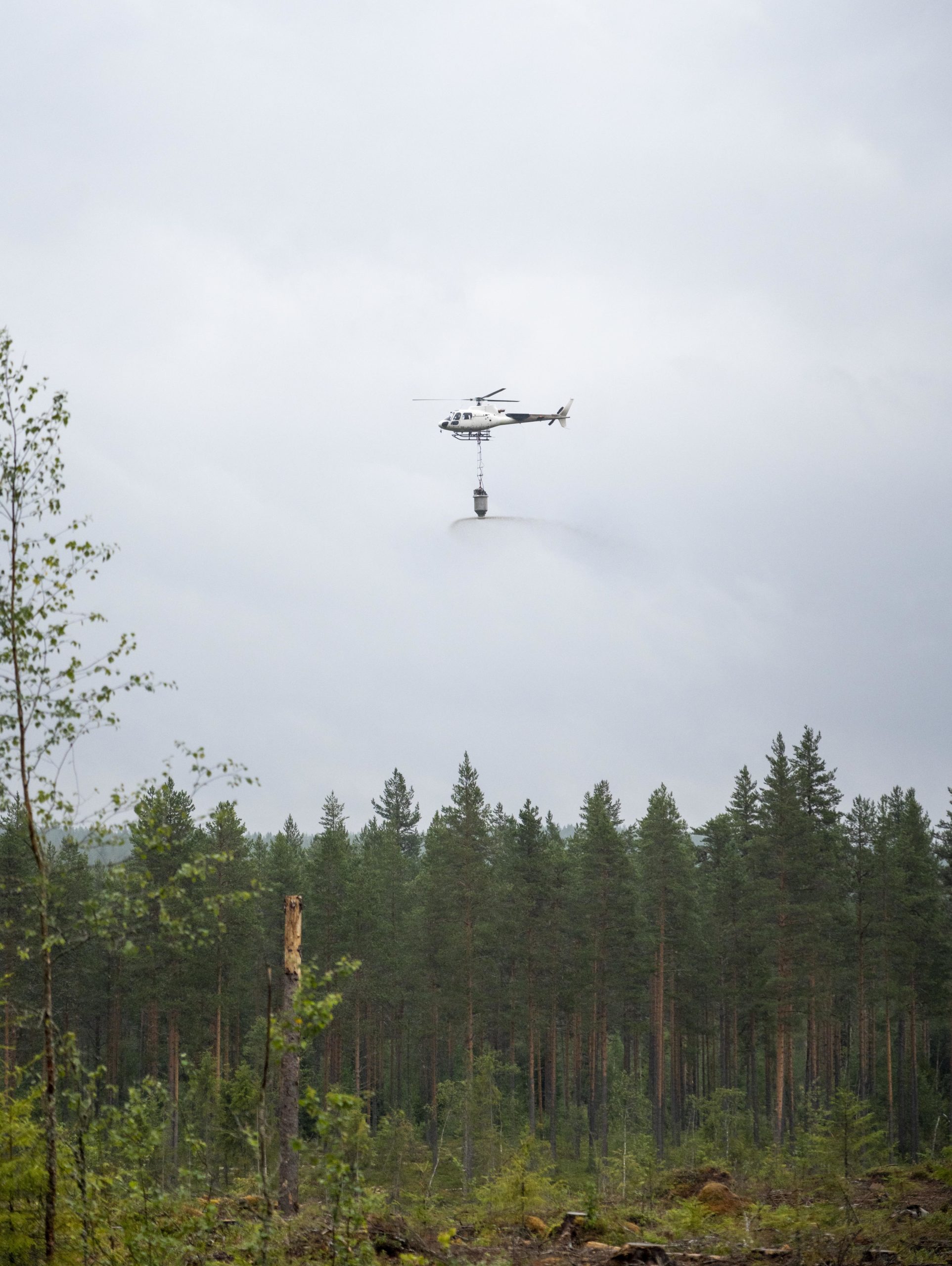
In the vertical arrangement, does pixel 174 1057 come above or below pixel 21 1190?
below

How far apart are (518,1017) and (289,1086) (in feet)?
102

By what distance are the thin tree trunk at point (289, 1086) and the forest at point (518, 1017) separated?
0.08 meters

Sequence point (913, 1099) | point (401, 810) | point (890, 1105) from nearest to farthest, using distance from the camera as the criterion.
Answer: point (913, 1099), point (890, 1105), point (401, 810)

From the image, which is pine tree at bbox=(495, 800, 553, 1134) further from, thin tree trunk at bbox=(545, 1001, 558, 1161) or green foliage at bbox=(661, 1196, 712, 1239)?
green foliage at bbox=(661, 1196, 712, 1239)

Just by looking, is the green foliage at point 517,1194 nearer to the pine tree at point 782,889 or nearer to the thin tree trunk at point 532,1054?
the pine tree at point 782,889

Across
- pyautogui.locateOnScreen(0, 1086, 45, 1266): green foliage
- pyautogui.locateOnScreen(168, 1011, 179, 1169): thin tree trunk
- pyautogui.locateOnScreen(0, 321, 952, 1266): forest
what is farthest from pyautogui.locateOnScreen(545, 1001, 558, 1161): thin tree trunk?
pyautogui.locateOnScreen(0, 1086, 45, 1266): green foliage

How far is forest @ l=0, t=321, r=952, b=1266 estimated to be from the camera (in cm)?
1041

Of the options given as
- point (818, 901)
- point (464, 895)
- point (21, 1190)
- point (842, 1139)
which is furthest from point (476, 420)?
point (21, 1190)

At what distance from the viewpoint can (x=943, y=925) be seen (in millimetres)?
44562

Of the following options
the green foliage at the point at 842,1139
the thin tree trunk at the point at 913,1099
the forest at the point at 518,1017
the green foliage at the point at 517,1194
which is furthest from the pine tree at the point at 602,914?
the green foliage at the point at 517,1194

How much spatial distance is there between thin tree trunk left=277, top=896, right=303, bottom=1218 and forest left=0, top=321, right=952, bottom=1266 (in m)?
0.08

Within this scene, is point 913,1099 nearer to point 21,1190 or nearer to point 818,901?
point 818,901

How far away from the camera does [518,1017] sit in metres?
48.2

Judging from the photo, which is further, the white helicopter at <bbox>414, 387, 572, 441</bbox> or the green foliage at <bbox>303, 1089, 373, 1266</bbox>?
the white helicopter at <bbox>414, 387, 572, 441</bbox>
